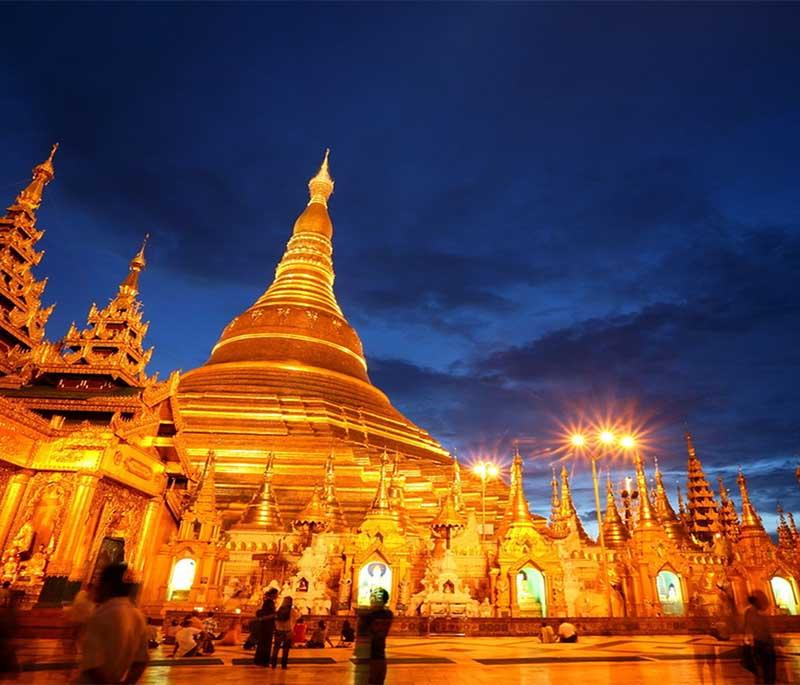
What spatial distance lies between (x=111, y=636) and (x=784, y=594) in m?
28.0

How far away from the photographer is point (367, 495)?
27.5m

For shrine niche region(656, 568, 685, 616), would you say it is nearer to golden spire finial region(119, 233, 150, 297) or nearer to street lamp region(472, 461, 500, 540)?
street lamp region(472, 461, 500, 540)

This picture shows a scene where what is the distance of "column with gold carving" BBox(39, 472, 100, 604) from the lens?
13.4 m

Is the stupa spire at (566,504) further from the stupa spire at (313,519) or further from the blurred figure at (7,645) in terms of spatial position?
the blurred figure at (7,645)

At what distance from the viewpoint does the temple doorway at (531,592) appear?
63.2 ft

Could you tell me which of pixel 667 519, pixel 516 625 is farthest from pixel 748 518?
pixel 516 625

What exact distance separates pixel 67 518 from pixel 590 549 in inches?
787

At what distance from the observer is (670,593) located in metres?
21.6

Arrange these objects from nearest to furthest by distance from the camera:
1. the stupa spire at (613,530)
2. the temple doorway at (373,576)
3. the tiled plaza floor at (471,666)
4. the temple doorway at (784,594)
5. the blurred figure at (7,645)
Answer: the blurred figure at (7,645) < the tiled plaza floor at (471,666) < the temple doorway at (373,576) < the temple doorway at (784,594) < the stupa spire at (613,530)

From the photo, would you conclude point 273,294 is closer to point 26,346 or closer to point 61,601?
point 26,346

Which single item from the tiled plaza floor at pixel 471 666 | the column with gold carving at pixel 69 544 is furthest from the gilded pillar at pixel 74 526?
the tiled plaza floor at pixel 471 666

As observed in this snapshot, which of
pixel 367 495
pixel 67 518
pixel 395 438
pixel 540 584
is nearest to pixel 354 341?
pixel 395 438

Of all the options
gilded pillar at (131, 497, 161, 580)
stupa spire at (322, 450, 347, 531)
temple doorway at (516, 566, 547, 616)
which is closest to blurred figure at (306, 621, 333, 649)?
gilded pillar at (131, 497, 161, 580)

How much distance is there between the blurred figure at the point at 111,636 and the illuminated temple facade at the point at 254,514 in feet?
20.7
